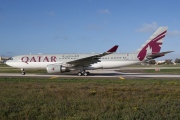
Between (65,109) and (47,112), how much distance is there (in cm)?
66

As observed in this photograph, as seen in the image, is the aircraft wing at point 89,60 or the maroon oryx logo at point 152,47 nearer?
the aircraft wing at point 89,60

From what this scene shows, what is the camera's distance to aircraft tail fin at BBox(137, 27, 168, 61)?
97.0ft

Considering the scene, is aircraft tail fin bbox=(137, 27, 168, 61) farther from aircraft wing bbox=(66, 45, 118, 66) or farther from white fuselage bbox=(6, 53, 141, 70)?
aircraft wing bbox=(66, 45, 118, 66)

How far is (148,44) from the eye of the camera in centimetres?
2981

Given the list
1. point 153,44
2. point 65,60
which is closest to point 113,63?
point 153,44

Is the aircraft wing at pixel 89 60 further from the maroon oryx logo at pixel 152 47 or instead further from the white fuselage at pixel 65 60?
the maroon oryx logo at pixel 152 47

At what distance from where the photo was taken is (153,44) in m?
29.8

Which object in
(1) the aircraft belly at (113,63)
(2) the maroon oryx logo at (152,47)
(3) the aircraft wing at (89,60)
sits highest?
(2) the maroon oryx logo at (152,47)

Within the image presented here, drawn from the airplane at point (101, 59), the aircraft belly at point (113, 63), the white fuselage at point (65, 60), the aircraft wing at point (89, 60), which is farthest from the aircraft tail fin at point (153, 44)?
the aircraft wing at point (89, 60)

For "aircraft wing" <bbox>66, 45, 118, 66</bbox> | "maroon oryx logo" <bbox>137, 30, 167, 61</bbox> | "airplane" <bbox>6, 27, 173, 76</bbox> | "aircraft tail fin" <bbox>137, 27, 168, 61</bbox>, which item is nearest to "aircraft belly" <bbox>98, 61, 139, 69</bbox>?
"airplane" <bbox>6, 27, 173, 76</bbox>

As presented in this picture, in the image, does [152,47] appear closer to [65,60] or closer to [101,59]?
[101,59]

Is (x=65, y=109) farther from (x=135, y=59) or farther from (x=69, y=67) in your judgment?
(x=135, y=59)

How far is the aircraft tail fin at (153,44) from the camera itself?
29578 mm

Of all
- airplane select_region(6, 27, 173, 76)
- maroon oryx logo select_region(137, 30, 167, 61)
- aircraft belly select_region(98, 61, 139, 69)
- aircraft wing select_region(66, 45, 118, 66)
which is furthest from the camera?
aircraft belly select_region(98, 61, 139, 69)
